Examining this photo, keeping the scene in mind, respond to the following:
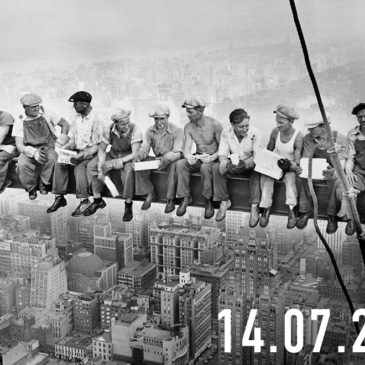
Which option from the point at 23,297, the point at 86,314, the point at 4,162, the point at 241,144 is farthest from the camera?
the point at 23,297

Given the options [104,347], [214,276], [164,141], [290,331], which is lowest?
[104,347]

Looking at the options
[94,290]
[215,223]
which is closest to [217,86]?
[215,223]

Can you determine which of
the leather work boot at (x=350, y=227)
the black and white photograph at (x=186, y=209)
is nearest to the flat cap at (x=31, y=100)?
the black and white photograph at (x=186, y=209)

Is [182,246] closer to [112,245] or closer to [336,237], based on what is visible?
[112,245]

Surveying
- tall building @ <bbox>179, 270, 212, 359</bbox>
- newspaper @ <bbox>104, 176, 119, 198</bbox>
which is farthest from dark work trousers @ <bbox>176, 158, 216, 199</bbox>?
tall building @ <bbox>179, 270, 212, 359</bbox>

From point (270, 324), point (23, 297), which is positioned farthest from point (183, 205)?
point (23, 297)

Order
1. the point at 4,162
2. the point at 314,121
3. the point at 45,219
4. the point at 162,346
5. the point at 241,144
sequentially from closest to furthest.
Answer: the point at 314,121
the point at 241,144
the point at 4,162
the point at 162,346
the point at 45,219
